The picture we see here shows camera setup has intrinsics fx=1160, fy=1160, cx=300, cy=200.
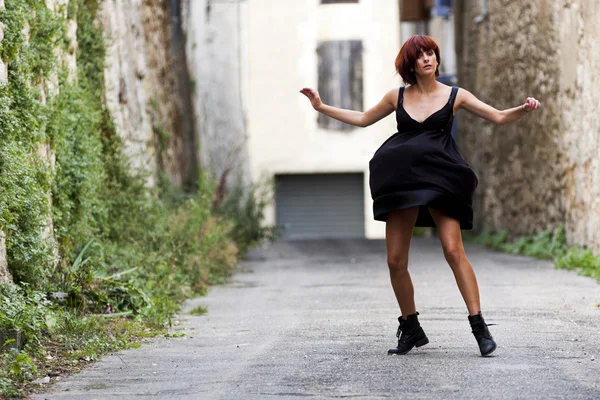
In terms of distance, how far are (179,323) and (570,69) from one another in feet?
23.2

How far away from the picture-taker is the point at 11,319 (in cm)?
588

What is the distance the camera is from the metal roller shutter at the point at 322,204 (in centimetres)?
2819

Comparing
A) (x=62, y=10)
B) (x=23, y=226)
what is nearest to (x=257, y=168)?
(x=62, y=10)

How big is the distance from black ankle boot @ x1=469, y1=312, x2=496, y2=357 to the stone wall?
21.6ft

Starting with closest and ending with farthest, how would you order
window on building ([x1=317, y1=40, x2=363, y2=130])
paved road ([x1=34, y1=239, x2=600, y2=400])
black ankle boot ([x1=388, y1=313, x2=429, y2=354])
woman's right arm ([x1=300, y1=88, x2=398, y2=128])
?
paved road ([x1=34, y1=239, x2=600, y2=400]), black ankle boot ([x1=388, y1=313, x2=429, y2=354]), woman's right arm ([x1=300, y1=88, x2=398, y2=128]), window on building ([x1=317, y1=40, x2=363, y2=130])

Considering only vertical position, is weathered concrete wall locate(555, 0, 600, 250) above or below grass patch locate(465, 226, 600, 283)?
above

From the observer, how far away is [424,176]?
233 inches

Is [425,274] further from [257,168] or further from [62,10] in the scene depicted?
[257,168]

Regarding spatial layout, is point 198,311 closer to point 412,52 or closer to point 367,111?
point 367,111

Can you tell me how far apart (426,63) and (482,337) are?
145cm

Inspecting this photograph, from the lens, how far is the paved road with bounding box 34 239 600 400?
5.03 metres

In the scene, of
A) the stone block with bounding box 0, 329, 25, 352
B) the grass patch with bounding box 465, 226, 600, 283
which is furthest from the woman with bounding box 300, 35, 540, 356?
the grass patch with bounding box 465, 226, 600, 283

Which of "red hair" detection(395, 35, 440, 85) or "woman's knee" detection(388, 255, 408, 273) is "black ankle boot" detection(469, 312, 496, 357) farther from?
"red hair" detection(395, 35, 440, 85)

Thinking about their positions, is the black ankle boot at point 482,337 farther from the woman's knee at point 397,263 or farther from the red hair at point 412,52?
the red hair at point 412,52
